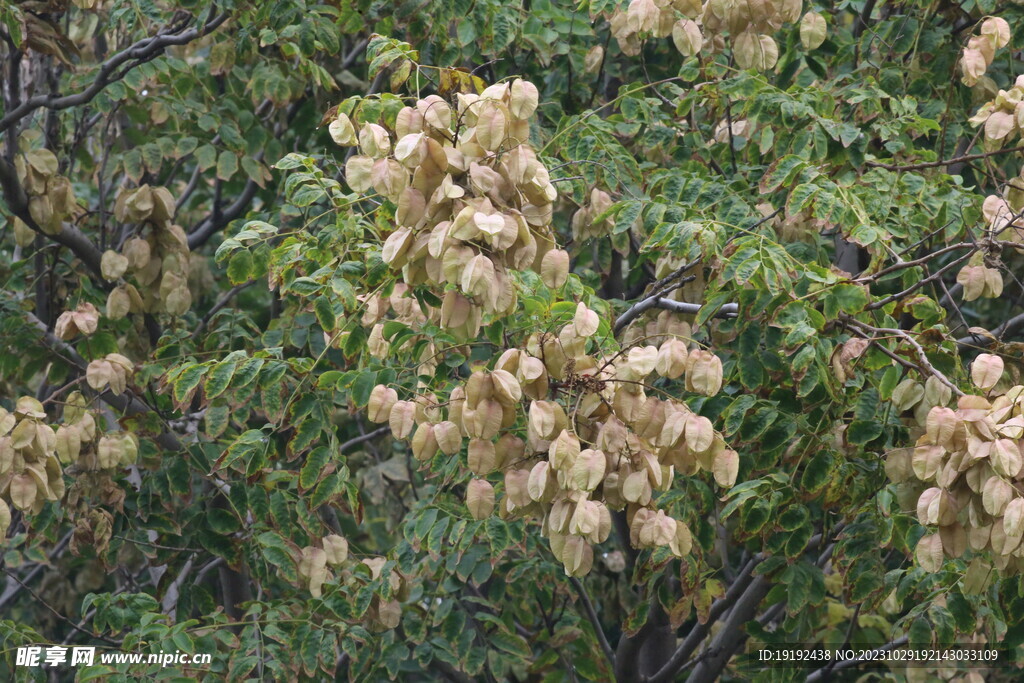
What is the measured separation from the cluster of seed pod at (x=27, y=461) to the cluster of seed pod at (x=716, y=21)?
207 cm

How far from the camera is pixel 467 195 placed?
2.50m

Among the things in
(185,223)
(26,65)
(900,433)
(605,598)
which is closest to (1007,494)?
(900,433)

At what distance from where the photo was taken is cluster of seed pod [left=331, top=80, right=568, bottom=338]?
2.40 meters

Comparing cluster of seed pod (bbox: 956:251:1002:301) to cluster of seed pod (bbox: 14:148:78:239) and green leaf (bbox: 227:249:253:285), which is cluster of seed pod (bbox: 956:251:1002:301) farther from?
cluster of seed pod (bbox: 14:148:78:239)

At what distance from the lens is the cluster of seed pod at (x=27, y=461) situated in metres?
3.38

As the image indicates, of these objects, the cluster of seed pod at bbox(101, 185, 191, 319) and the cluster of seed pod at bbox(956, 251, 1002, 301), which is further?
the cluster of seed pod at bbox(101, 185, 191, 319)

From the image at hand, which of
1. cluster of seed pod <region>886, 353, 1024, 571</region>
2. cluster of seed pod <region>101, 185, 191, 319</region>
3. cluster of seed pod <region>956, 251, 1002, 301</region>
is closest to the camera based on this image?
cluster of seed pod <region>886, 353, 1024, 571</region>

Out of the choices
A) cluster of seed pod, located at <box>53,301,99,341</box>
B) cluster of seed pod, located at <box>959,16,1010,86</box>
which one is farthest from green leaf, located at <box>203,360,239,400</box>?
cluster of seed pod, located at <box>959,16,1010,86</box>

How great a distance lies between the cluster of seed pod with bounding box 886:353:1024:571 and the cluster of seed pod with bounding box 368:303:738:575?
1.48ft

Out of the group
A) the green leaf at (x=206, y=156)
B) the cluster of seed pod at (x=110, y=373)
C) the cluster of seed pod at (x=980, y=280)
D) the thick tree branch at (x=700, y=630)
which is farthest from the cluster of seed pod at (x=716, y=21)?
the cluster of seed pod at (x=110, y=373)

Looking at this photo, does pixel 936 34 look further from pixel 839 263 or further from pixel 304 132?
pixel 304 132

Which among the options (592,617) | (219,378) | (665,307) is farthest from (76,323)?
(592,617)

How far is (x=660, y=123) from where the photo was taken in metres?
4.35

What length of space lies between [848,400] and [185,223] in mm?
3657
